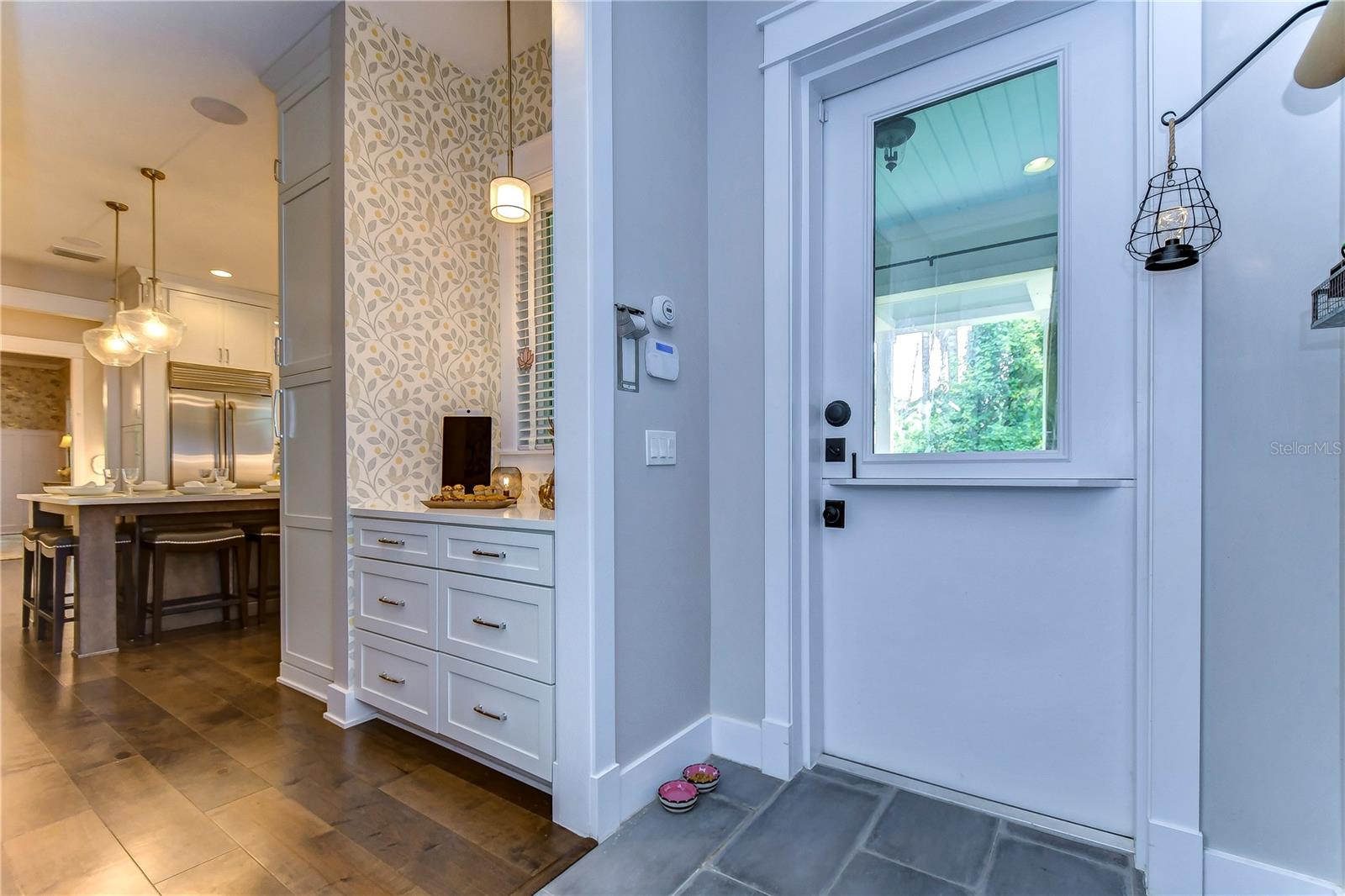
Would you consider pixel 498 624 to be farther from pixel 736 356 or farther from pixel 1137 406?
pixel 1137 406

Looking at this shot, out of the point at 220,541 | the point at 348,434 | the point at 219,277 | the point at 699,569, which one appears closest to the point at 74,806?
the point at 348,434

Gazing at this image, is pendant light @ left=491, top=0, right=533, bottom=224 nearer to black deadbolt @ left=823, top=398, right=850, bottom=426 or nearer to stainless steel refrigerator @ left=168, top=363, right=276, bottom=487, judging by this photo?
black deadbolt @ left=823, top=398, right=850, bottom=426

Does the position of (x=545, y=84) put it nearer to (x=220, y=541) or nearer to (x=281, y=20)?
(x=281, y=20)

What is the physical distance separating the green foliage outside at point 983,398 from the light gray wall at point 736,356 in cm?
51

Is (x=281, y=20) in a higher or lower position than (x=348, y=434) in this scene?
higher

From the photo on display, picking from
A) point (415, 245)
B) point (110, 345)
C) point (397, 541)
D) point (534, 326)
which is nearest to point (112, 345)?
point (110, 345)

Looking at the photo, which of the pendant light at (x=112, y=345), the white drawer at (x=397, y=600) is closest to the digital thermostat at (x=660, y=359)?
the white drawer at (x=397, y=600)

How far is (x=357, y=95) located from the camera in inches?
104

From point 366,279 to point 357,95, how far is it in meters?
0.80

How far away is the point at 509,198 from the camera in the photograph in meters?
2.47

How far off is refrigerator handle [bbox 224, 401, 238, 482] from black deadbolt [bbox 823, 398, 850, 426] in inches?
258

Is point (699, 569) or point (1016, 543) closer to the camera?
point (1016, 543)
